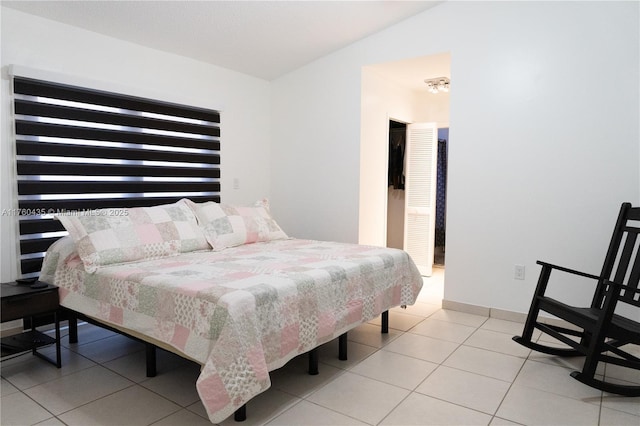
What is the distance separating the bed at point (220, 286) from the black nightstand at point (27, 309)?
13cm

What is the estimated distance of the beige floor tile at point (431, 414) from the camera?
210 centimetres

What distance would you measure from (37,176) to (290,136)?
268 cm

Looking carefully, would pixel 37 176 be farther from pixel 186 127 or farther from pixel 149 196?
pixel 186 127

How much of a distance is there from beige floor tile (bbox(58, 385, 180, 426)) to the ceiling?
107 inches

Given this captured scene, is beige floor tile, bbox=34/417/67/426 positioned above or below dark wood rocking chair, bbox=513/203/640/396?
below

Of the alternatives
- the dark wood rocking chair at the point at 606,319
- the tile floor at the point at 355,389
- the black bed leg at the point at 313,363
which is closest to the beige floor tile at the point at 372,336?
the tile floor at the point at 355,389

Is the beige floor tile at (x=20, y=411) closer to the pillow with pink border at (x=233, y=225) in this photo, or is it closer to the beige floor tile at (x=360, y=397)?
the beige floor tile at (x=360, y=397)

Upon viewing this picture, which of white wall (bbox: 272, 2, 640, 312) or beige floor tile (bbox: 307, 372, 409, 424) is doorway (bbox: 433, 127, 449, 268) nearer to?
white wall (bbox: 272, 2, 640, 312)

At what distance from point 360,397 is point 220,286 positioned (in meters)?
0.99

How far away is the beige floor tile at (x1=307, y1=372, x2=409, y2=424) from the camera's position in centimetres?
219

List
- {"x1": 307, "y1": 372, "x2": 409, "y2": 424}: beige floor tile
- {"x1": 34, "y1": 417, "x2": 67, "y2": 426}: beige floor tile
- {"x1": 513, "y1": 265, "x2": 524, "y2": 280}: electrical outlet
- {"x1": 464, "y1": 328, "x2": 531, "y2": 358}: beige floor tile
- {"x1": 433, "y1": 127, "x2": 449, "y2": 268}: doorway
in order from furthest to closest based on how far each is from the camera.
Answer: {"x1": 433, "y1": 127, "x2": 449, "y2": 268}: doorway < {"x1": 513, "y1": 265, "x2": 524, "y2": 280}: electrical outlet < {"x1": 464, "y1": 328, "x2": 531, "y2": 358}: beige floor tile < {"x1": 307, "y1": 372, "x2": 409, "y2": 424}: beige floor tile < {"x1": 34, "y1": 417, "x2": 67, "y2": 426}: beige floor tile

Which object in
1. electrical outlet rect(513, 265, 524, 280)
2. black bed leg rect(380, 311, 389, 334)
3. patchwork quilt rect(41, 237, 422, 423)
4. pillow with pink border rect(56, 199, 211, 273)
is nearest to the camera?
patchwork quilt rect(41, 237, 422, 423)

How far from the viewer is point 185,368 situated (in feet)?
8.91

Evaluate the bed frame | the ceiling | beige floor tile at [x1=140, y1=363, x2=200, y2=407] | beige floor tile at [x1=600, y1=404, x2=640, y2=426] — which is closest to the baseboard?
the bed frame
